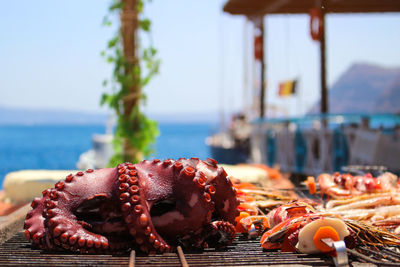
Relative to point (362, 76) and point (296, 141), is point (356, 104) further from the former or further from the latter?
point (296, 141)

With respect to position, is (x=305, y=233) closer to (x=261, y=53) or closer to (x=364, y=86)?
(x=261, y=53)

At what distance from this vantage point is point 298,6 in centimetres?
1627

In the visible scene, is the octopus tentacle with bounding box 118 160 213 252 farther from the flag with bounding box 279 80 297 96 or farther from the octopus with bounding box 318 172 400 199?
the flag with bounding box 279 80 297 96

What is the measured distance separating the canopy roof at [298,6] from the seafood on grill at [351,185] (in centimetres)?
1163

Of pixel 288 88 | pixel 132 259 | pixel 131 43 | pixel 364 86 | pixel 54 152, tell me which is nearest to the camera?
pixel 132 259

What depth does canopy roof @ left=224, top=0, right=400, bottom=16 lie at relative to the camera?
15.3 meters

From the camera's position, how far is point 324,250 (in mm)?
2379

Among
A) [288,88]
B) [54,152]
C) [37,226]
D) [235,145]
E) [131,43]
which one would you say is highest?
[131,43]

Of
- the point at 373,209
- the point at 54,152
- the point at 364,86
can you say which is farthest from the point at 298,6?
the point at 364,86

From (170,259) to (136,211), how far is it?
0.30 m

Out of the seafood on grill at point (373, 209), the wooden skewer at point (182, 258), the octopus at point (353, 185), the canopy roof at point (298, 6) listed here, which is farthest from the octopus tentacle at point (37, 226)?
the canopy roof at point (298, 6)

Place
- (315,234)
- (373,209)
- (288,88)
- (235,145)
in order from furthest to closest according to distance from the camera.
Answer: (235,145) < (288,88) < (373,209) < (315,234)

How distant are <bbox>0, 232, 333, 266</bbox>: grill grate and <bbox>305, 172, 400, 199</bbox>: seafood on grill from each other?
150 cm

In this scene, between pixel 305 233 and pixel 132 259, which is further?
pixel 305 233
